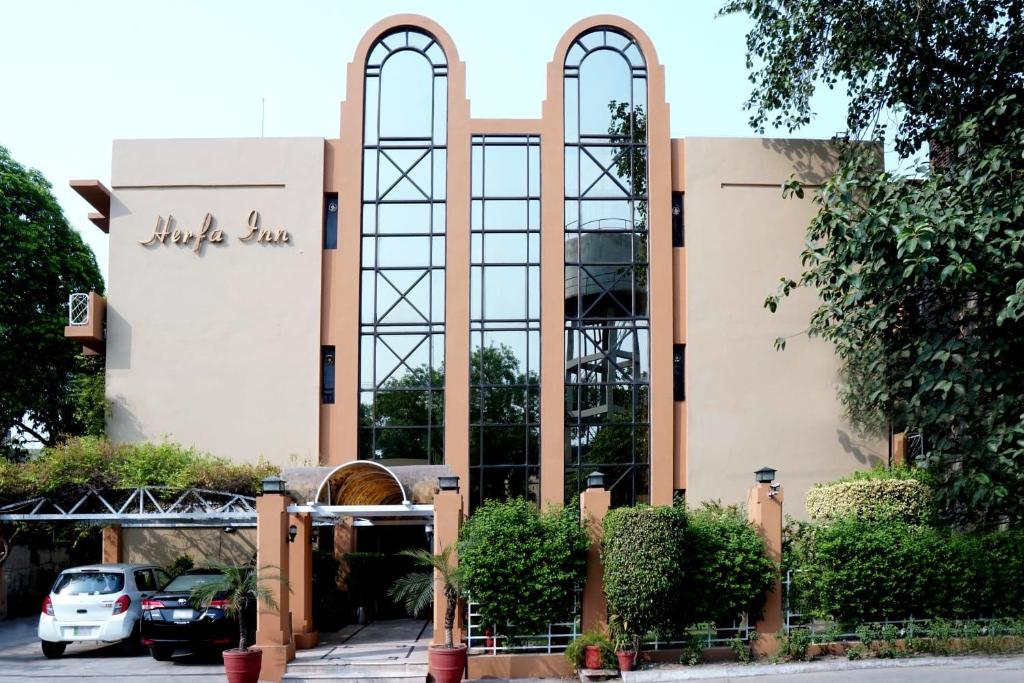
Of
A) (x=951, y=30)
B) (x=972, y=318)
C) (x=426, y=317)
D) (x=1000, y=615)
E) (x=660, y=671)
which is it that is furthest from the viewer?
(x=426, y=317)

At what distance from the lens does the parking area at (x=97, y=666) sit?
49.9ft

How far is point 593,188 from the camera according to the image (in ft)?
74.5

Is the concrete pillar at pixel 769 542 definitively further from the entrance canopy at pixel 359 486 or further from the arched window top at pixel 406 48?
the arched window top at pixel 406 48

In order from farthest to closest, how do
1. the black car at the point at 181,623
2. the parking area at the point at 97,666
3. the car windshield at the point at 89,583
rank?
1. the car windshield at the point at 89,583
2. the black car at the point at 181,623
3. the parking area at the point at 97,666

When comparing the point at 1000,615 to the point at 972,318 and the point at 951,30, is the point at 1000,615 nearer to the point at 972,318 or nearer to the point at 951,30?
the point at 972,318

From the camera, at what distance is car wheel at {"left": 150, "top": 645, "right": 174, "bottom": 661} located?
1645cm

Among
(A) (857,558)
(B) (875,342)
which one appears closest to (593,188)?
(B) (875,342)

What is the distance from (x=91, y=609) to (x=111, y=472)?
8.11ft

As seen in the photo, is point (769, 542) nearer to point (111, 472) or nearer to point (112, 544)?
point (111, 472)

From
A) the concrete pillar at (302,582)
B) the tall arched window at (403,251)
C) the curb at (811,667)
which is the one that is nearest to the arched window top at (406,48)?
the tall arched window at (403,251)

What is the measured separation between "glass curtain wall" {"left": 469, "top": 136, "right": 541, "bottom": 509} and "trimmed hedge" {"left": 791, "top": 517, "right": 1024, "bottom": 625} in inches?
292

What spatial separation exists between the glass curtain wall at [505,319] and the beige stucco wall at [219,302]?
3399 millimetres

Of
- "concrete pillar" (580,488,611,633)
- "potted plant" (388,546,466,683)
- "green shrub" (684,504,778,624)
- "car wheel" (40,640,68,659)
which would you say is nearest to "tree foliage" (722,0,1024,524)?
"green shrub" (684,504,778,624)

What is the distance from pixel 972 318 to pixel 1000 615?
4772mm
